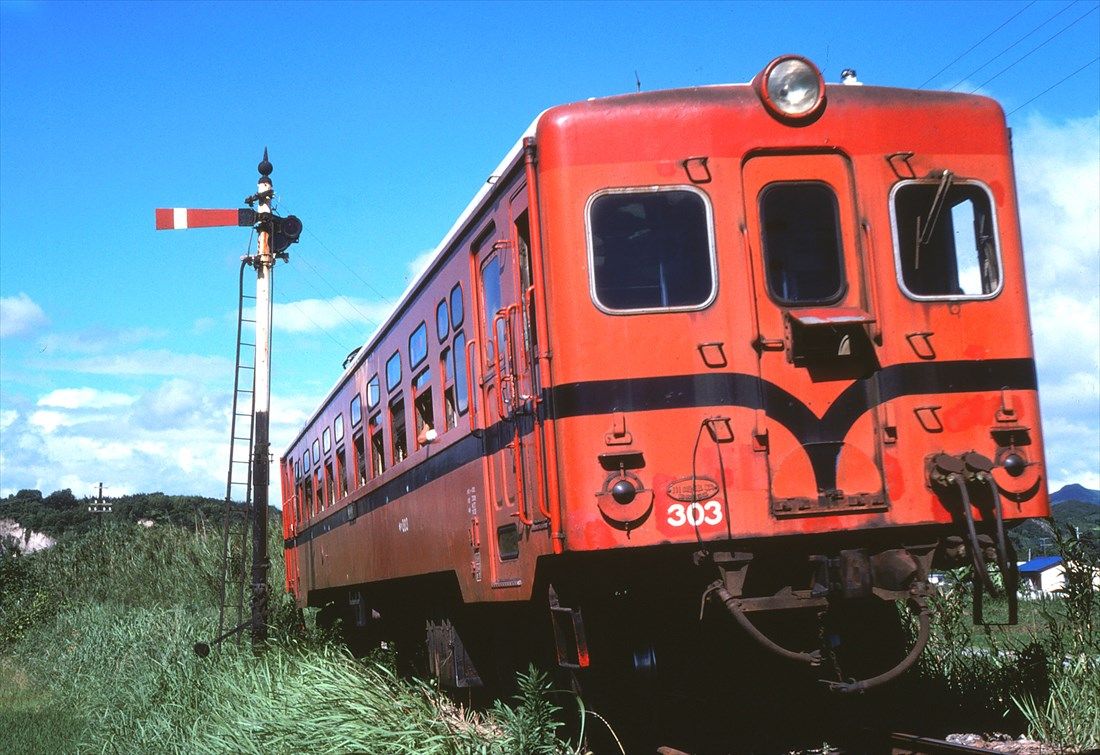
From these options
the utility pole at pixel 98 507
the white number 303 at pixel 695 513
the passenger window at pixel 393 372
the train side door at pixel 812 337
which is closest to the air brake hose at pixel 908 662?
the train side door at pixel 812 337

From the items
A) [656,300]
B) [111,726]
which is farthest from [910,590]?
[111,726]

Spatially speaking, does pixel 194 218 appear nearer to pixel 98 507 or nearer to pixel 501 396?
pixel 501 396

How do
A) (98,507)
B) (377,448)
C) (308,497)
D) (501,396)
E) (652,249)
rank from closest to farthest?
(652,249)
(501,396)
(377,448)
(308,497)
(98,507)

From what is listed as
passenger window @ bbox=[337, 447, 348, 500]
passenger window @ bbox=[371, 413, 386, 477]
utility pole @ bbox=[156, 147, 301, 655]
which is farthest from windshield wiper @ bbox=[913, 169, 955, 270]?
utility pole @ bbox=[156, 147, 301, 655]

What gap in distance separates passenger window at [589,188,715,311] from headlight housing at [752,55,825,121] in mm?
686

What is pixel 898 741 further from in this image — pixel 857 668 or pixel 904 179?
pixel 904 179

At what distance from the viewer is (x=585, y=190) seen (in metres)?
6.34

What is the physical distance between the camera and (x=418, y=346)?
9.43 m

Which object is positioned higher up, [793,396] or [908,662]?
[793,396]

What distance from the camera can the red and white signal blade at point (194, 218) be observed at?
15.8 meters

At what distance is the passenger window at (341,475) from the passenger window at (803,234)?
25.8 ft

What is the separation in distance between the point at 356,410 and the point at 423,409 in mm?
3289

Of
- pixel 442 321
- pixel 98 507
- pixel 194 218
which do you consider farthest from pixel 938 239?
pixel 98 507

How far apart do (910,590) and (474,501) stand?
9.18 ft
